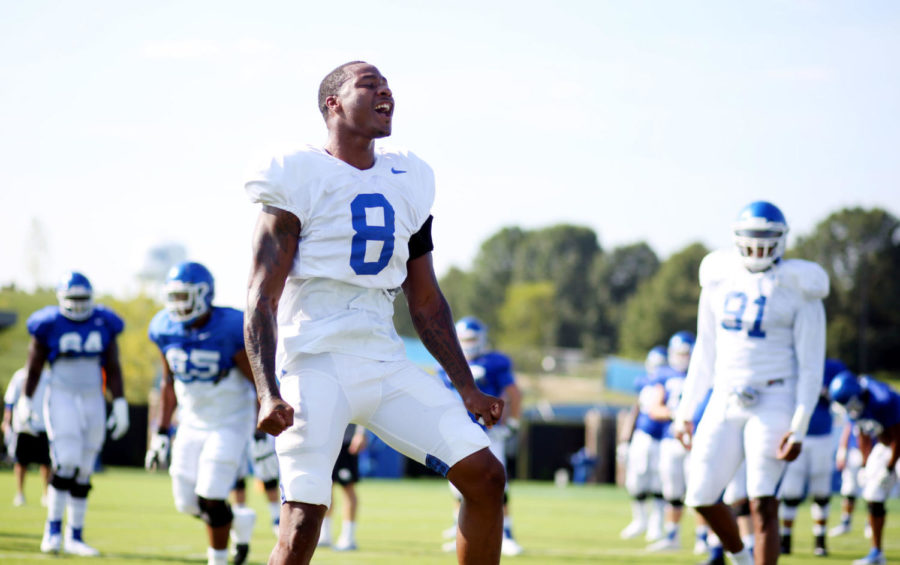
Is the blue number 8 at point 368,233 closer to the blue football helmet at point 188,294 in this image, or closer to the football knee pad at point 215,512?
the football knee pad at point 215,512

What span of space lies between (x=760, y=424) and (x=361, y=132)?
3128 mm

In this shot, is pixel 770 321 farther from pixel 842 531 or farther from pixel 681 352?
pixel 842 531

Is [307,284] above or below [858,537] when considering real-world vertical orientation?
above

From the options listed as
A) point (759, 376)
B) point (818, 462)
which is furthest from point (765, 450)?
point (818, 462)

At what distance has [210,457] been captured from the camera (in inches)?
272

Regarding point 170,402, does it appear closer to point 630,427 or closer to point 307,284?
point 307,284

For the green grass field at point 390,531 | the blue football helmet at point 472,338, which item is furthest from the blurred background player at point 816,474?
the blue football helmet at point 472,338

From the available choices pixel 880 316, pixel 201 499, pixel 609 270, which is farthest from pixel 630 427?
pixel 609 270

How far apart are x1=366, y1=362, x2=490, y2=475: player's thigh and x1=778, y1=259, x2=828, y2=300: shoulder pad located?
2.86 meters

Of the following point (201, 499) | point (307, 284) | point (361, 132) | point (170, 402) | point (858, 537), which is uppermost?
point (361, 132)

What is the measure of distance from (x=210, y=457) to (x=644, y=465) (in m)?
6.69

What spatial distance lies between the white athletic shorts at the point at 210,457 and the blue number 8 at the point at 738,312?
2.92 meters

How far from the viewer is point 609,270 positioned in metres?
76.9

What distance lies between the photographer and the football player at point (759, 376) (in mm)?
6227
